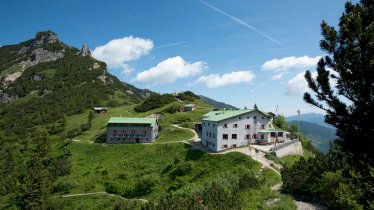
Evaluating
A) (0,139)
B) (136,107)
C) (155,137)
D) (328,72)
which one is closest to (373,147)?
(328,72)

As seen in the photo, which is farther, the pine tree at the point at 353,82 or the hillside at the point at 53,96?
the hillside at the point at 53,96

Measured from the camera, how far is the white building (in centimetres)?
6825

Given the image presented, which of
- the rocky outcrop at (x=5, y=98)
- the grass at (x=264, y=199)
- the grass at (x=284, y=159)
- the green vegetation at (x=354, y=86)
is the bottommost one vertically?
the grass at (x=264, y=199)

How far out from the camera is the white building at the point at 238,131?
6825cm

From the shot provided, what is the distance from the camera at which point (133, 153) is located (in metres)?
79.8

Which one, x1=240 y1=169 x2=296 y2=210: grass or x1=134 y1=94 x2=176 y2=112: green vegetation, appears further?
x1=134 y1=94 x2=176 y2=112: green vegetation

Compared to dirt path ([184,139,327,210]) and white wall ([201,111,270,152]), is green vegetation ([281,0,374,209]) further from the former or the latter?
white wall ([201,111,270,152])

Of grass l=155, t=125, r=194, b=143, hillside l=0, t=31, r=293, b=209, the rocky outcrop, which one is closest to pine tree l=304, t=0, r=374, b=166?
hillside l=0, t=31, r=293, b=209

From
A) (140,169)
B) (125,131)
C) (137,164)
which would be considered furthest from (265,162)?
(125,131)

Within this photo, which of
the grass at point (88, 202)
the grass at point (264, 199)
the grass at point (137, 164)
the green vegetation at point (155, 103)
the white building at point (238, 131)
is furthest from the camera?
the green vegetation at point (155, 103)

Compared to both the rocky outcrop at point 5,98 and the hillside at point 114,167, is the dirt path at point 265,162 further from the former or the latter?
the rocky outcrop at point 5,98

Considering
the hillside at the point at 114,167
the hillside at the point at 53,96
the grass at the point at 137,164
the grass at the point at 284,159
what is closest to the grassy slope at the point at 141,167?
the grass at the point at 137,164

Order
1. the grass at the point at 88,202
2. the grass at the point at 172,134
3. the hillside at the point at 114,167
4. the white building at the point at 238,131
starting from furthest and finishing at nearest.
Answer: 1. the grass at the point at 172,134
2. the white building at the point at 238,131
3. the grass at the point at 88,202
4. the hillside at the point at 114,167

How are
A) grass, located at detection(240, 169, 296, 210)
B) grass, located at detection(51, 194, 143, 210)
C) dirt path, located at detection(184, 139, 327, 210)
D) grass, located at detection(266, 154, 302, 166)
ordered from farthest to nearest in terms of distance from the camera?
grass, located at detection(266, 154, 302, 166) < grass, located at detection(51, 194, 143, 210) < dirt path, located at detection(184, 139, 327, 210) < grass, located at detection(240, 169, 296, 210)
